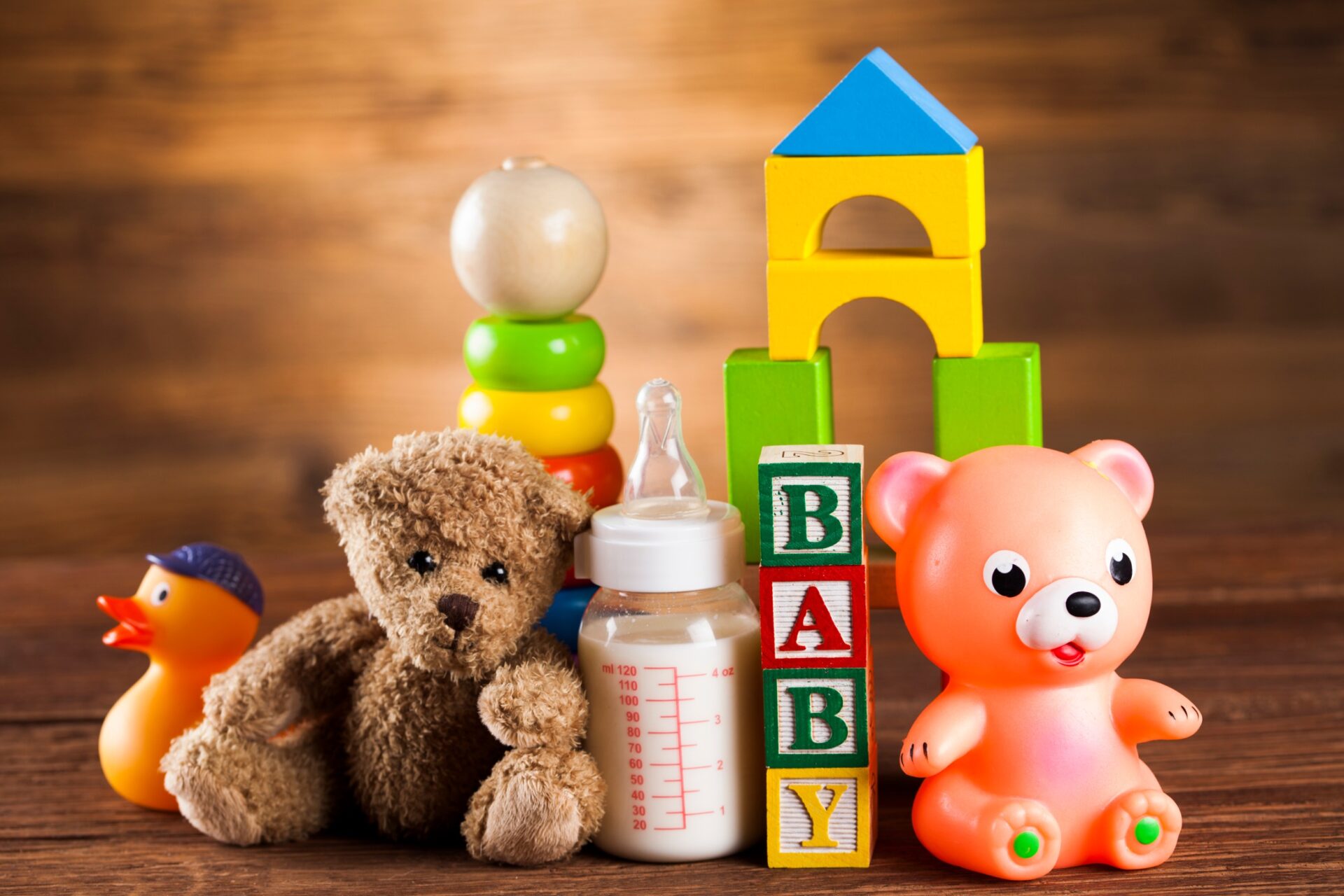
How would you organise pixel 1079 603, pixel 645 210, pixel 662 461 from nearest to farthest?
pixel 1079 603 < pixel 662 461 < pixel 645 210

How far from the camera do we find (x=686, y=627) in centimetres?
78

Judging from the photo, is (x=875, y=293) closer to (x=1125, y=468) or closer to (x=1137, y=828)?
(x=1125, y=468)

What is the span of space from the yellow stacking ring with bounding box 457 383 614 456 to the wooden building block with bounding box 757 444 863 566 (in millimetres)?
219

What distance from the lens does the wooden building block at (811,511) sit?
74 centimetres

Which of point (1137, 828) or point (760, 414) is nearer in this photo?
point (1137, 828)

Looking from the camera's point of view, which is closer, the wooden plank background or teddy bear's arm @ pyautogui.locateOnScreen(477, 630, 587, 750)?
teddy bear's arm @ pyautogui.locateOnScreen(477, 630, 587, 750)

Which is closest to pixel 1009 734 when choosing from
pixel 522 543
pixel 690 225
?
pixel 522 543

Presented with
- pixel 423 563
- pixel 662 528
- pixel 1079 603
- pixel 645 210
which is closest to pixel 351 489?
pixel 423 563

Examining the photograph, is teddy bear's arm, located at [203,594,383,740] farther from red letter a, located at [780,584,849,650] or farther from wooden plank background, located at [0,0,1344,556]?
wooden plank background, located at [0,0,1344,556]

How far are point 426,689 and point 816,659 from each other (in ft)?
0.69

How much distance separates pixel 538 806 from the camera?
2.47 feet

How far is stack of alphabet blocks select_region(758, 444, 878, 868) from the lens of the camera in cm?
75

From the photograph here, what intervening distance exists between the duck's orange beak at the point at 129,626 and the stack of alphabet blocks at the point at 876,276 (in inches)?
13.8

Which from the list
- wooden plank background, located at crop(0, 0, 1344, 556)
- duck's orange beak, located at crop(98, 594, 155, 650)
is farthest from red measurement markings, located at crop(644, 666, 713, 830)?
wooden plank background, located at crop(0, 0, 1344, 556)
